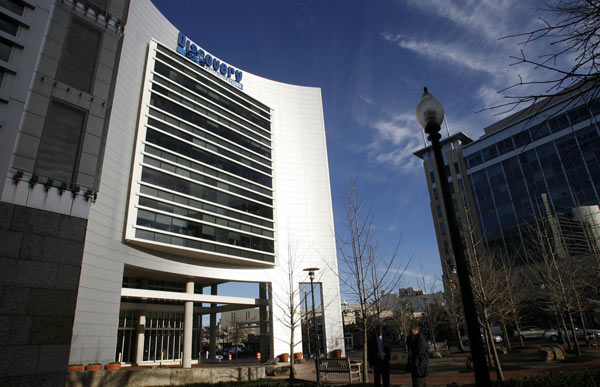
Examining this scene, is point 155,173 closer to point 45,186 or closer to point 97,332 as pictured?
point 97,332

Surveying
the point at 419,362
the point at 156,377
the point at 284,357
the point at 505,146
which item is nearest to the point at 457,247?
the point at 419,362

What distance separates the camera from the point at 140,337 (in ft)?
107

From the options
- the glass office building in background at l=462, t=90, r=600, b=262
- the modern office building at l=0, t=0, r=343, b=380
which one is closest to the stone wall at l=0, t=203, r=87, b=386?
the modern office building at l=0, t=0, r=343, b=380

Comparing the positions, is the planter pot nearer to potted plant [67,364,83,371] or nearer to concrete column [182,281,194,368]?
concrete column [182,281,194,368]

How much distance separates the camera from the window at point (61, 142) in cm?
1046

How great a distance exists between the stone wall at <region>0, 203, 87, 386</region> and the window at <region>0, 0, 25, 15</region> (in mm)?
6660

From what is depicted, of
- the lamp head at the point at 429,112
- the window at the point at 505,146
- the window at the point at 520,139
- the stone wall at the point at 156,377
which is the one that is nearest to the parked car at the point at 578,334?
the stone wall at the point at 156,377

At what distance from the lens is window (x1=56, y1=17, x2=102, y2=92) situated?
38.6 ft

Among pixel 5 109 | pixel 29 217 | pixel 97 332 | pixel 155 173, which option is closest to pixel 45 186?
pixel 29 217

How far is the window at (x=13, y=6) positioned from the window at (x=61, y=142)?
10.7ft

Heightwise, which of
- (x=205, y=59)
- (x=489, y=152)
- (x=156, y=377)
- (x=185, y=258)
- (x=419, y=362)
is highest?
(x=205, y=59)

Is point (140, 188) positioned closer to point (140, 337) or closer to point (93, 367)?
point (93, 367)

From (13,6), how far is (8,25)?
0.74 m

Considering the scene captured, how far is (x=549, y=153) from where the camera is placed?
49.3m
